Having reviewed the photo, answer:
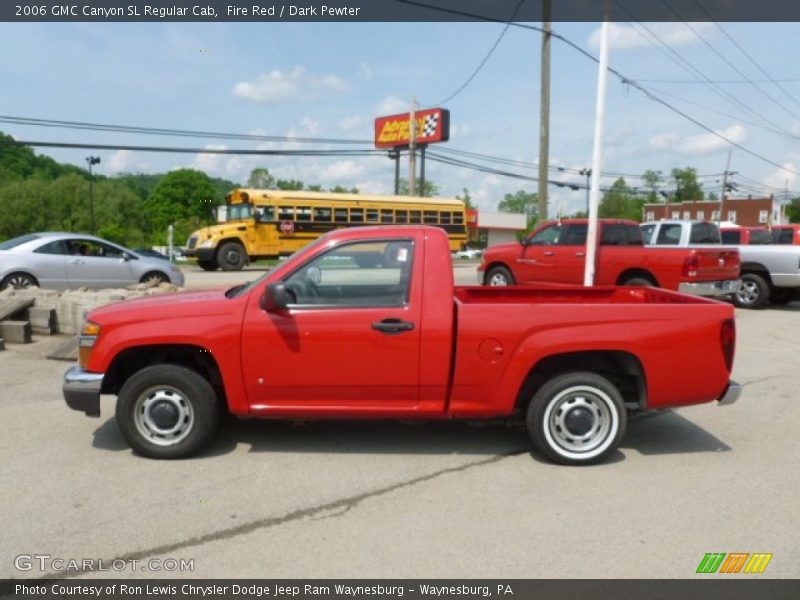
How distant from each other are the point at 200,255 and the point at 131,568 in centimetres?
2122

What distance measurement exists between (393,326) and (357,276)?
0.50 m

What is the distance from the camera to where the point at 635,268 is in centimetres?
1214

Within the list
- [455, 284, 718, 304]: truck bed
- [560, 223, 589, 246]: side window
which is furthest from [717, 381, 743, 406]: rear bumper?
[560, 223, 589, 246]: side window

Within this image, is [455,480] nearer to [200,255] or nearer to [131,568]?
[131,568]

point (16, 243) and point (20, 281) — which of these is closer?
point (20, 281)

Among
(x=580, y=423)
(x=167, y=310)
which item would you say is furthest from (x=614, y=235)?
(x=167, y=310)

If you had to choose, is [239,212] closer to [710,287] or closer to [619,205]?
[710,287]

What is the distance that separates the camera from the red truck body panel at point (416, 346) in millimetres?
4469

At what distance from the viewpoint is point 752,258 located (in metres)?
13.8

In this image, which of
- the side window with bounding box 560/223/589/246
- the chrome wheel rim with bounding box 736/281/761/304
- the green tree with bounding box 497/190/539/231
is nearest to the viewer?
the side window with bounding box 560/223/589/246

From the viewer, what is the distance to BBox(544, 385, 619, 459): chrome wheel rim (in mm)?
4551

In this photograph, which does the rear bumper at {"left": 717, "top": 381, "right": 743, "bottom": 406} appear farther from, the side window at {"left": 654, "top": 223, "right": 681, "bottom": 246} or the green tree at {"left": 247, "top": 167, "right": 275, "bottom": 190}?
the green tree at {"left": 247, "top": 167, "right": 275, "bottom": 190}

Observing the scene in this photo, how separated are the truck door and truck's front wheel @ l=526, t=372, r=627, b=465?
3.02 feet
